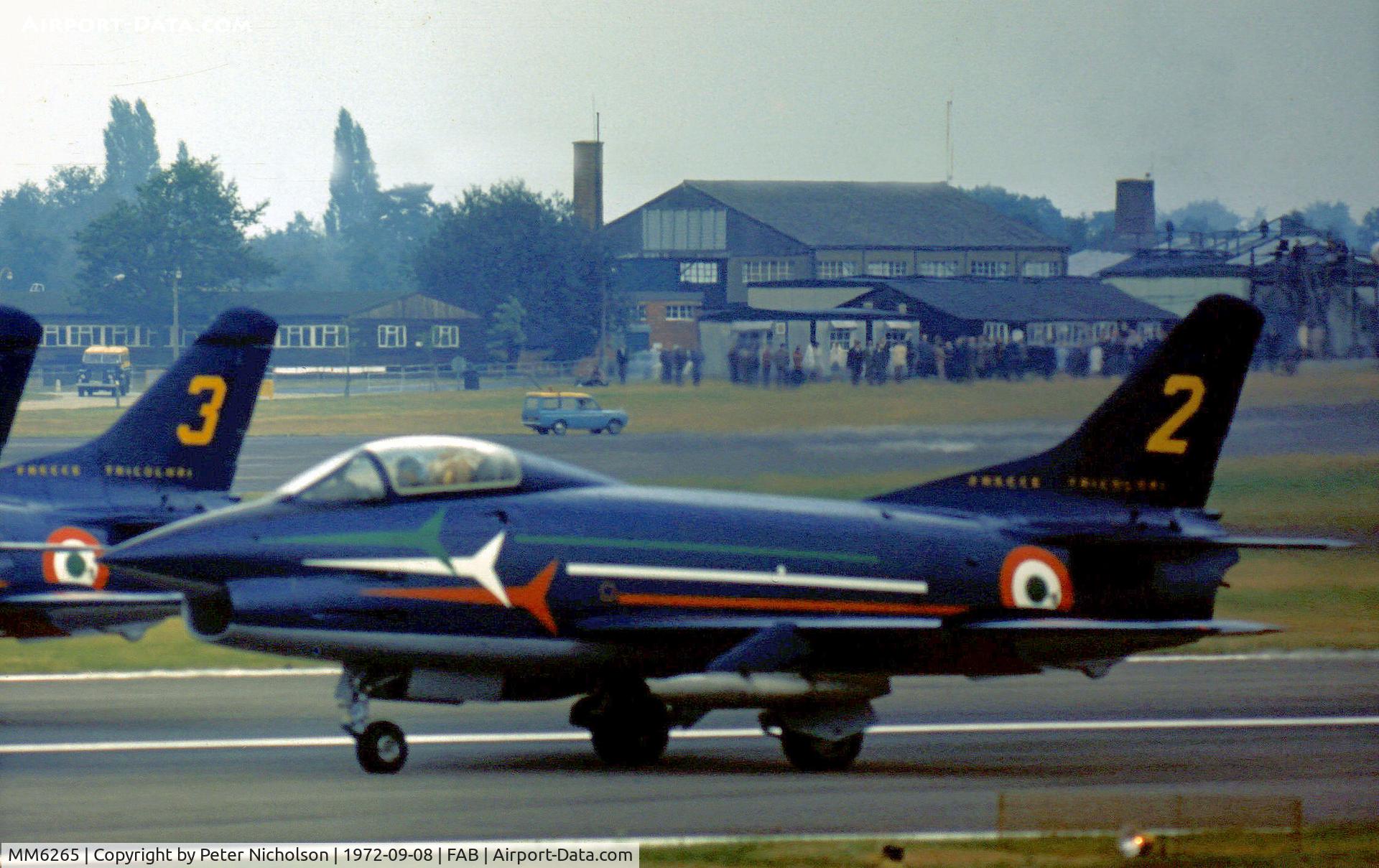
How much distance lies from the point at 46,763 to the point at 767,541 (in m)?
5.78

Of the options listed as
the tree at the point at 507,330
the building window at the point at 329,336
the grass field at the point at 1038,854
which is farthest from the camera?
the building window at the point at 329,336

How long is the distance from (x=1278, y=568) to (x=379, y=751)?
19.5m

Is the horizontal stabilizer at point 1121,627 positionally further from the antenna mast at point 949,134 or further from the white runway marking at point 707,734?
the antenna mast at point 949,134

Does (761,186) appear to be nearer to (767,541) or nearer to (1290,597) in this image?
(1290,597)

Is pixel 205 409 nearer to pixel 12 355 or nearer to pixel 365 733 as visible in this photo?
pixel 12 355

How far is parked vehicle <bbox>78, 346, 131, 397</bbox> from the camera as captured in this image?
37.3 meters

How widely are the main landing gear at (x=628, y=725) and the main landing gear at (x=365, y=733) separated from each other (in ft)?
5.55

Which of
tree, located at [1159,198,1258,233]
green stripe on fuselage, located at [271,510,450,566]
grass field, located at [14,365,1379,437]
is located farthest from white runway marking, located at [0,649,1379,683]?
tree, located at [1159,198,1258,233]

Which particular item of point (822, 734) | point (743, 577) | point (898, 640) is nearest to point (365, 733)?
point (743, 577)

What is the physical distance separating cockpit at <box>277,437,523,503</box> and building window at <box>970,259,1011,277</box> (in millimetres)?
19943

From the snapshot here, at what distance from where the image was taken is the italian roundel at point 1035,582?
48.5 feet

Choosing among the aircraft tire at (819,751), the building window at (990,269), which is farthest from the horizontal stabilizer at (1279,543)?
the building window at (990,269)

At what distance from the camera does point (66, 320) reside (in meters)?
A: 39.8

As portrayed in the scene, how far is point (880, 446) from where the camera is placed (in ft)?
98.0
